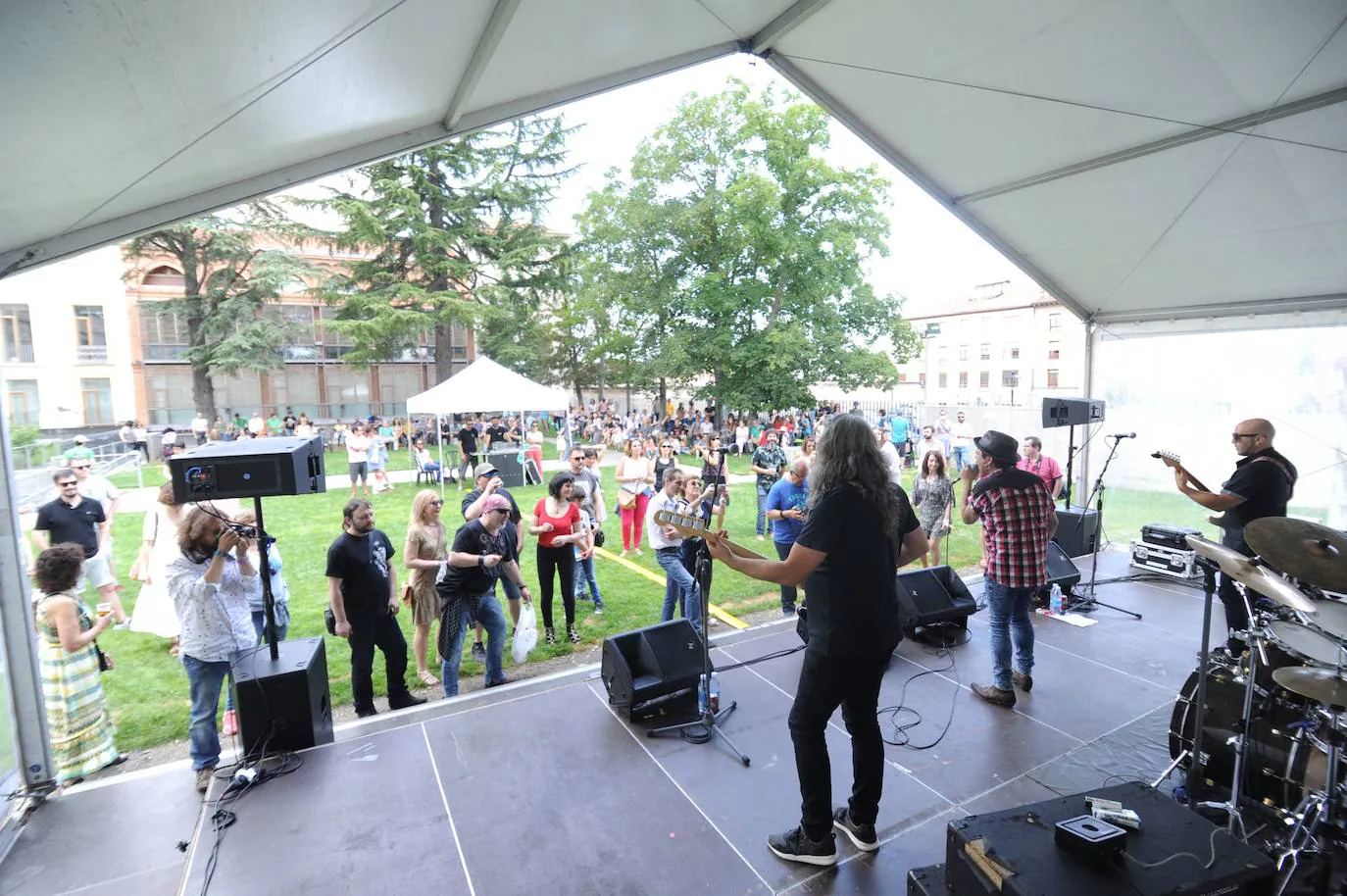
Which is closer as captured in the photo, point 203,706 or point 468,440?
point 203,706

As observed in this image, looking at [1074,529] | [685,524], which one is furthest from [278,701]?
[1074,529]

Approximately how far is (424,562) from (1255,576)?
484 cm

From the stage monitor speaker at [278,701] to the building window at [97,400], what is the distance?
34.4 metres

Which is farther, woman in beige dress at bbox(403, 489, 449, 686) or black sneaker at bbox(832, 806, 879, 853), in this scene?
woman in beige dress at bbox(403, 489, 449, 686)

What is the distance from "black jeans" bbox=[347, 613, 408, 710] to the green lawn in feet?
2.29

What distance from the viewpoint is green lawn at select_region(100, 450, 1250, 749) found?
499cm

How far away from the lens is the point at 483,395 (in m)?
12.6

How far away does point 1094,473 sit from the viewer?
353 inches

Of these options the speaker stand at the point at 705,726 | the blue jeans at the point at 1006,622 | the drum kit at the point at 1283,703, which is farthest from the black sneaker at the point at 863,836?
the blue jeans at the point at 1006,622

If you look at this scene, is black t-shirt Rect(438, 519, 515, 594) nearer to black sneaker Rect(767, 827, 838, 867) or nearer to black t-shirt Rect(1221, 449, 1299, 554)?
black sneaker Rect(767, 827, 838, 867)

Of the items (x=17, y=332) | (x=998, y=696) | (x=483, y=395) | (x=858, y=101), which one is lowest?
(x=998, y=696)

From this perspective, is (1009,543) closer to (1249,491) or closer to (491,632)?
(1249,491)

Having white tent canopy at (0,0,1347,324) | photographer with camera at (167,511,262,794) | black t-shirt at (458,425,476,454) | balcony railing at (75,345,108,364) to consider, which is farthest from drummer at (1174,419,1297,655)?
balcony railing at (75,345,108,364)

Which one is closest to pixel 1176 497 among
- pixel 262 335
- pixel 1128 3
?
pixel 1128 3
